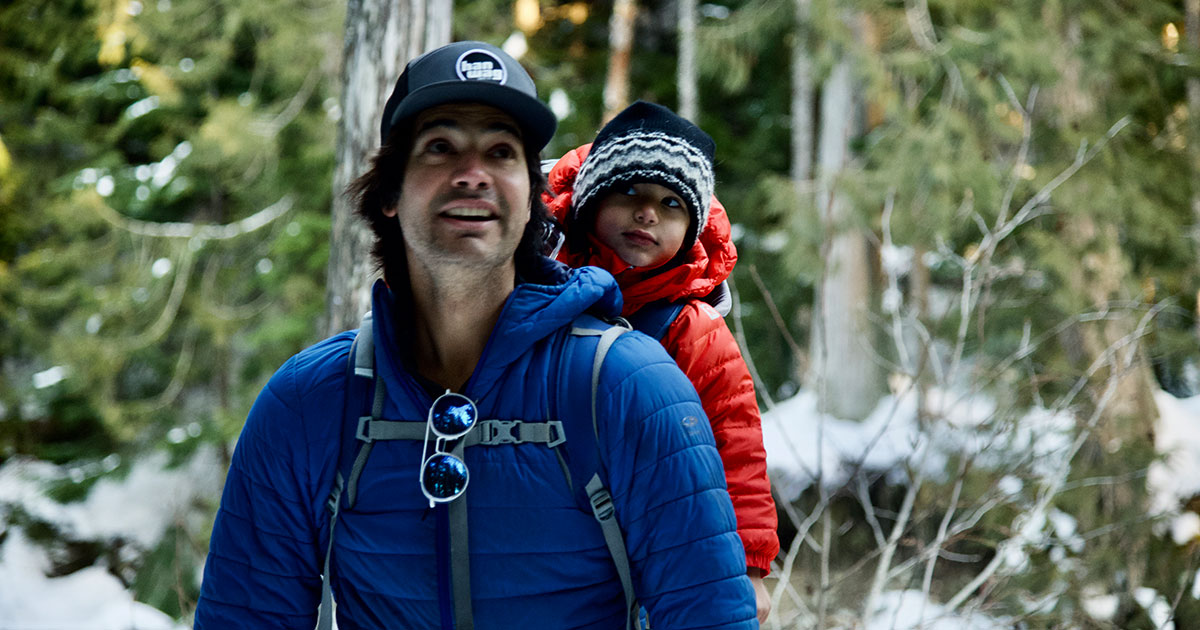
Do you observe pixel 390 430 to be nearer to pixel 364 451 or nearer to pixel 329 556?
pixel 364 451

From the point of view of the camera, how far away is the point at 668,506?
1.56 metres

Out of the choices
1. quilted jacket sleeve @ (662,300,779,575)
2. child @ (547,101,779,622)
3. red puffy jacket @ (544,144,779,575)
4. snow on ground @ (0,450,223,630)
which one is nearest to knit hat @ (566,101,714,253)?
child @ (547,101,779,622)

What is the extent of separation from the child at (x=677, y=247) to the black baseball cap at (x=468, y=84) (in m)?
0.70

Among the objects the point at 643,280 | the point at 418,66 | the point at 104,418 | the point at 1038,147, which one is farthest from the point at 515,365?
the point at 104,418

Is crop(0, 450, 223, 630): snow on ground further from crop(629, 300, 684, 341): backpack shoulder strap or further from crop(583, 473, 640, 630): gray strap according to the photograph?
crop(583, 473, 640, 630): gray strap

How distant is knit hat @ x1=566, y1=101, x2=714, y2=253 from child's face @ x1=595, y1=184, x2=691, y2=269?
30 mm

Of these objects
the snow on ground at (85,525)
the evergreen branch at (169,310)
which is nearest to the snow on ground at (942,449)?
the snow on ground at (85,525)

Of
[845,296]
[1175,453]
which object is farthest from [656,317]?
[845,296]

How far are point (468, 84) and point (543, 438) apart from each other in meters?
0.67

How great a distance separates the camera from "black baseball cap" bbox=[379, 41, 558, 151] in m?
1.71

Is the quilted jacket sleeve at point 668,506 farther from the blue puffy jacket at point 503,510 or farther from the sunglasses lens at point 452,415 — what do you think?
the sunglasses lens at point 452,415

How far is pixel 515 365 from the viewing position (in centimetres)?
168

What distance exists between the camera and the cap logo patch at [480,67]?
1.71m

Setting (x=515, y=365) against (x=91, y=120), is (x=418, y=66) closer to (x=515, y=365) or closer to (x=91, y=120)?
(x=515, y=365)
